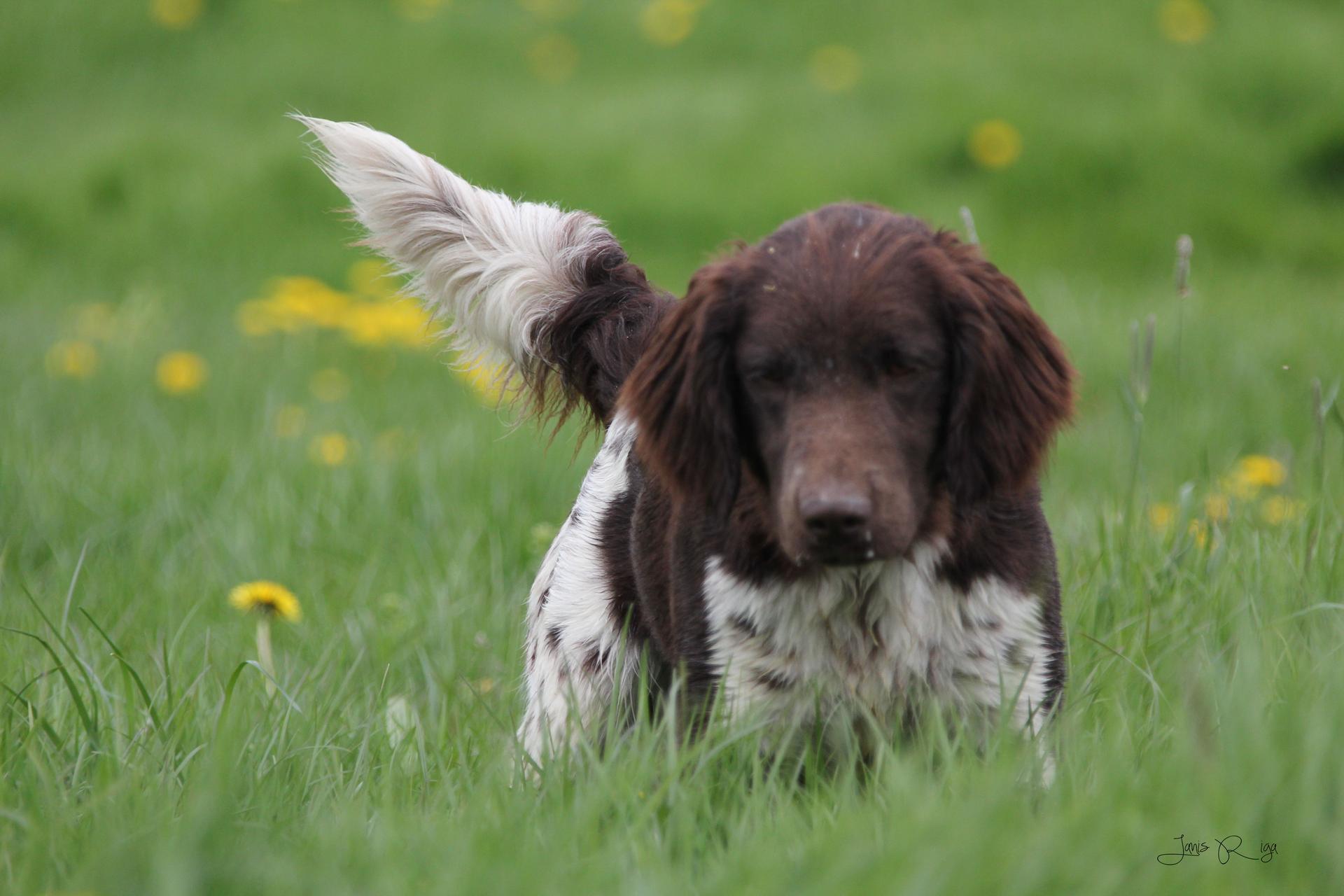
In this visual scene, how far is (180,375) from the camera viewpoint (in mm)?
6109

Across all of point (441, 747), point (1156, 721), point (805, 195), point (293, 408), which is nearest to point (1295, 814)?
point (1156, 721)

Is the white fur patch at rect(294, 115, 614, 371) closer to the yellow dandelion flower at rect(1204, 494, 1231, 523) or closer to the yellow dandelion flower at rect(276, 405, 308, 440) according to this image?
the yellow dandelion flower at rect(1204, 494, 1231, 523)

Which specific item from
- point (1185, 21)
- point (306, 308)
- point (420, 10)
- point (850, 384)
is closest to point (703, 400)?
point (850, 384)

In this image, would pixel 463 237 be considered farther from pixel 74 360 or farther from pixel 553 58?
pixel 553 58

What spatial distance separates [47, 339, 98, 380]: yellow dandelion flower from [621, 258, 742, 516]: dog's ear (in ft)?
14.0

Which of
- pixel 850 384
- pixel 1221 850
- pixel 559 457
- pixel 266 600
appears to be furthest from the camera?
pixel 559 457

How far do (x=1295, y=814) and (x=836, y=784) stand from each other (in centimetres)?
84

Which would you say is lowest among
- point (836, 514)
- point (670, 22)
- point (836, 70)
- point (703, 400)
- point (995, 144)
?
point (836, 514)

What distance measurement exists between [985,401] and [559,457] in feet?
8.21

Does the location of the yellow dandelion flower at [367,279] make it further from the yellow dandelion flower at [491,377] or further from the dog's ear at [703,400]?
the dog's ear at [703,400]

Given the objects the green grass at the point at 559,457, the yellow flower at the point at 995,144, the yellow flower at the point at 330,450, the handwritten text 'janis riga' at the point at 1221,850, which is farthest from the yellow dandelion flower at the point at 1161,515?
the yellow flower at the point at 995,144

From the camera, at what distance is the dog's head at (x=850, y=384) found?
7.75 ft

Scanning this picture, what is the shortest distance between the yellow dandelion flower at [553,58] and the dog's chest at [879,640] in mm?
8974

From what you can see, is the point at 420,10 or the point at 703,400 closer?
the point at 703,400
